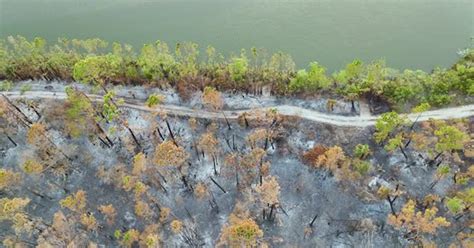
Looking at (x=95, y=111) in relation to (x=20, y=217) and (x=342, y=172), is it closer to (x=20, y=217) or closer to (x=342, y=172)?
(x=20, y=217)

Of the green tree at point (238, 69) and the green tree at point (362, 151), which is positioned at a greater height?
the green tree at point (238, 69)

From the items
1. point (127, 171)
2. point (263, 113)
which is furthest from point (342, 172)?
point (127, 171)

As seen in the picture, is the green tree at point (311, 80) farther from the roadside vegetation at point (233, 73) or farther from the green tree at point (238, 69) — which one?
the green tree at point (238, 69)

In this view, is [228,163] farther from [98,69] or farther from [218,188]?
[98,69]

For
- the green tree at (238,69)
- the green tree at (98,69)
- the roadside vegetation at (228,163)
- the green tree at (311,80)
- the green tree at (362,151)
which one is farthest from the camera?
the green tree at (238,69)

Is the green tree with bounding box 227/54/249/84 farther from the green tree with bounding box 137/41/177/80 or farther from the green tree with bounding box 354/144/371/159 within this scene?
the green tree with bounding box 354/144/371/159

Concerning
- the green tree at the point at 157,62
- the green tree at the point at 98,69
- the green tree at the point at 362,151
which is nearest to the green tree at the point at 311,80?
the green tree at the point at 362,151

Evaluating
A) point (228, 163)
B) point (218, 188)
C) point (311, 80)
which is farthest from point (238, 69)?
point (218, 188)

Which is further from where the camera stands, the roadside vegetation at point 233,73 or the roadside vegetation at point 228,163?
the roadside vegetation at point 233,73
